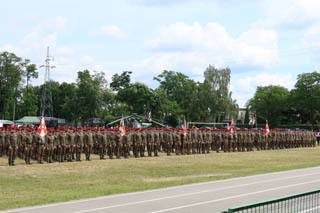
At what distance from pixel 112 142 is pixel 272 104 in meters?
76.9

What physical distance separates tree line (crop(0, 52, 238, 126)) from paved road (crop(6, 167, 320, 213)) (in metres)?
50.4

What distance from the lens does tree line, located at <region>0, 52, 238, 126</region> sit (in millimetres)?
66250

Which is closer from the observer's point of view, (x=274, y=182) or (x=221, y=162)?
(x=274, y=182)

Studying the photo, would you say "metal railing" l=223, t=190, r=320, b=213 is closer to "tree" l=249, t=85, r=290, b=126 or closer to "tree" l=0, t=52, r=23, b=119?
"tree" l=0, t=52, r=23, b=119

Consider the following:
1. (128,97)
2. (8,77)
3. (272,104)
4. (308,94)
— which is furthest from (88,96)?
(272,104)

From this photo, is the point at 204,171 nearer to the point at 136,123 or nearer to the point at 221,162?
the point at 221,162

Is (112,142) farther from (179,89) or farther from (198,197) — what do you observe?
(179,89)

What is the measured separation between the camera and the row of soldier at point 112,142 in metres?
19.6

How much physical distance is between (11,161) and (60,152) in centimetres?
261

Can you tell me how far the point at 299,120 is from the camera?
320 ft

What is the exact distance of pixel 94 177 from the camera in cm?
1564

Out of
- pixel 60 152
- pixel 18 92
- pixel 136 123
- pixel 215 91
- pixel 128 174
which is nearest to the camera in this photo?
pixel 128 174

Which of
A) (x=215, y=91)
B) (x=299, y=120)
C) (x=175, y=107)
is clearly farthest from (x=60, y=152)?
(x=299, y=120)

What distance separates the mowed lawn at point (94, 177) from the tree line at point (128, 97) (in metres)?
44.5
